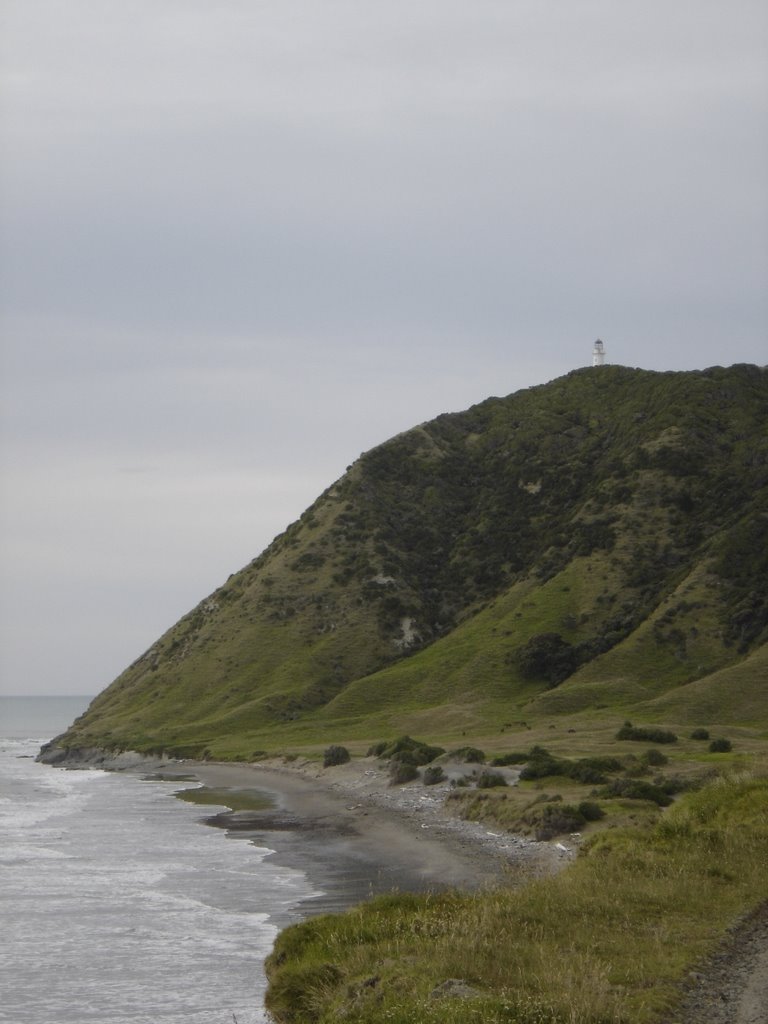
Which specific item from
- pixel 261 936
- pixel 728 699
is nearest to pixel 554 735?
pixel 728 699

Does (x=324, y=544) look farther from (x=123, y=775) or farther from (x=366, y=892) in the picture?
(x=366, y=892)

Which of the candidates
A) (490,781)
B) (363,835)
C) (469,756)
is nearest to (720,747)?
(469,756)

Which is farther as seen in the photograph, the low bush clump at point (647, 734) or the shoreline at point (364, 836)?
the low bush clump at point (647, 734)

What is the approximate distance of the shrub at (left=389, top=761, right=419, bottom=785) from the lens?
65.8 m

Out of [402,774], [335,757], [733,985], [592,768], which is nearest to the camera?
[733,985]

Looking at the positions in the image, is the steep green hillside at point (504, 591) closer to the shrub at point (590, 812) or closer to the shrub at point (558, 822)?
the shrub at point (590, 812)

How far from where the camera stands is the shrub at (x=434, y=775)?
62594mm

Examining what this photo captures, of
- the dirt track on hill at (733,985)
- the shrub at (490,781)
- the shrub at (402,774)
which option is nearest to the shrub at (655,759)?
the shrub at (490,781)

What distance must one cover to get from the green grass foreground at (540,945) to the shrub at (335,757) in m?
54.9

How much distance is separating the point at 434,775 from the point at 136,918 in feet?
→ 105

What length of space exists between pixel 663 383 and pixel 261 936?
5794 inches

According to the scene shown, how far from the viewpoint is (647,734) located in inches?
2800

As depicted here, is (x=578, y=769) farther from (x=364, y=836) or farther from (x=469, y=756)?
(x=469, y=756)

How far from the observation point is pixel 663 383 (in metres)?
167
